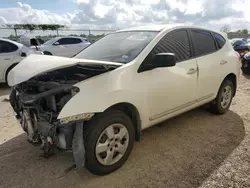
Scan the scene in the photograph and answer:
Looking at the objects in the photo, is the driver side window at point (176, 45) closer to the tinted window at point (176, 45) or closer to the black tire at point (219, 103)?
the tinted window at point (176, 45)

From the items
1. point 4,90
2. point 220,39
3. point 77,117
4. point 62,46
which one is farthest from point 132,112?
point 62,46

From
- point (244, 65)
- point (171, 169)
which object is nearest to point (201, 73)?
point (171, 169)

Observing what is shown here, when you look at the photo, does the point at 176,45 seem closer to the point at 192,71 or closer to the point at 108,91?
the point at 192,71

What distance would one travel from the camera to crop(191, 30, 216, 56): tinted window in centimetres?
407

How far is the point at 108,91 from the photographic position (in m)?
2.74

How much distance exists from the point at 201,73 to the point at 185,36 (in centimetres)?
65

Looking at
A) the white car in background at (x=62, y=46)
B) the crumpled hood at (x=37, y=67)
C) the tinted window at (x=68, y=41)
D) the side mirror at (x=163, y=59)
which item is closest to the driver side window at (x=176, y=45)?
the side mirror at (x=163, y=59)

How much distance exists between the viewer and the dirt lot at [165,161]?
2.80 m

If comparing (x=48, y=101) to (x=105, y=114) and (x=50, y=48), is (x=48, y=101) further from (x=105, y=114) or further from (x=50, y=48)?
(x=50, y=48)

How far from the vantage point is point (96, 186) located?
274cm

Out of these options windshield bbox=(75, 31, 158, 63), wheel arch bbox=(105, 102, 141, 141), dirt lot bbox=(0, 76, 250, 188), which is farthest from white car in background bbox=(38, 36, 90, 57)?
wheel arch bbox=(105, 102, 141, 141)

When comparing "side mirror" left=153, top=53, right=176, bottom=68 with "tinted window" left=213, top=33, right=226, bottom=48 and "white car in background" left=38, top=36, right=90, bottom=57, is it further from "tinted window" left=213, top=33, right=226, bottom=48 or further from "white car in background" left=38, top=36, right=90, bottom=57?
"white car in background" left=38, top=36, right=90, bottom=57

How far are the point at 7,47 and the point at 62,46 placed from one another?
5426mm

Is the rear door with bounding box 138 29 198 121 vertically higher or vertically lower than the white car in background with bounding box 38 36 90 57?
higher
